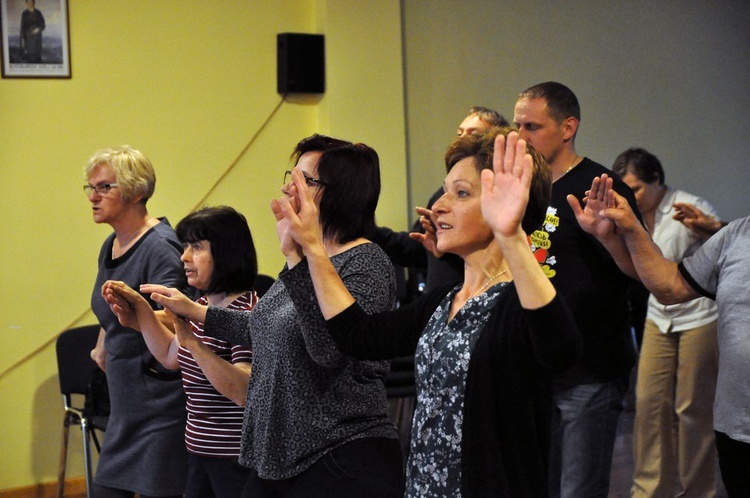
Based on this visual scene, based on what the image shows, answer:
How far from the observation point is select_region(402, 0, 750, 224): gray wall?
536 centimetres

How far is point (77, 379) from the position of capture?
4.23 meters

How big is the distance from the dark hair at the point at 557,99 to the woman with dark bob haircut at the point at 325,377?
1.06m

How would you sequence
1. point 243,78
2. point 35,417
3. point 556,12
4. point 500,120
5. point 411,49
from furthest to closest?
1. point 556,12
2. point 411,49
3. point 243,78
4. point 35,417
5. point 500,120

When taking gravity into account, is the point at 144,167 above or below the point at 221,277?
above

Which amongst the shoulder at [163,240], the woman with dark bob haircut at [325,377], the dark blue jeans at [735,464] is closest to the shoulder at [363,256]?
the woman with dark bob haircut at [325,377]

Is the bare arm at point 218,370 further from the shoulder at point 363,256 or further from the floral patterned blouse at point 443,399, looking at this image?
the floral patterned blouse at point 443,399

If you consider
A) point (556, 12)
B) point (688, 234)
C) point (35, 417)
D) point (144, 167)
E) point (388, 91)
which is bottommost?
point (35, 417)

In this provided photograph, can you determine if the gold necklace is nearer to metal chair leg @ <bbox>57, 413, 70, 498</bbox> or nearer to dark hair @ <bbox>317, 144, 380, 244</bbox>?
dark hair @ <bbox>317, 144, 380, 244</bbox>

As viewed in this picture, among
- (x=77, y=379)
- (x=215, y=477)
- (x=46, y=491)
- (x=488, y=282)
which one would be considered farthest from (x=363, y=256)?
(x=46, y=491)

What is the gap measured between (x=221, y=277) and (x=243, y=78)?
2.42 meters

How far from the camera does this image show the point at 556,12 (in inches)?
226

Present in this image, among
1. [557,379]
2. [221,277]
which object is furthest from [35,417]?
[557,379]

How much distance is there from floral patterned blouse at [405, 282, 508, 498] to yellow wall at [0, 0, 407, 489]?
313cm

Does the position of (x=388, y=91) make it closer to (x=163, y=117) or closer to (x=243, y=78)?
(x=243, y=78)
